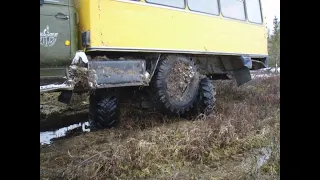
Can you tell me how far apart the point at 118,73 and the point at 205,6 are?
2031 mm

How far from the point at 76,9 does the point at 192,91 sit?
226cm

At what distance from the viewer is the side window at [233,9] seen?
4.93m

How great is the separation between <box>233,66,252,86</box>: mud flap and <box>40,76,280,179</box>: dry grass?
4.49ft

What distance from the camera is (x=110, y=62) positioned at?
343 centimetres

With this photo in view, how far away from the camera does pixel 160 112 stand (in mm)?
4355

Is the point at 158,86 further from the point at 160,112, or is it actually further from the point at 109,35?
the point at 109,35

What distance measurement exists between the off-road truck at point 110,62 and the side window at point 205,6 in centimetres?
16

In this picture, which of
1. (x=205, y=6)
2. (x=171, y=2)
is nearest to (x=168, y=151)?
(x=171, y=2)

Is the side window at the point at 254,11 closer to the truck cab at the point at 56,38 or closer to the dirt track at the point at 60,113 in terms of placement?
the dirt track at the point at 60,113

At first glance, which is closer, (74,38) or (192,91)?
(74,38)

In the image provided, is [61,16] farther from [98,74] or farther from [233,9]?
[233,9]

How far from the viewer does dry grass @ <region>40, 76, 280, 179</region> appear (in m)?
2.53
